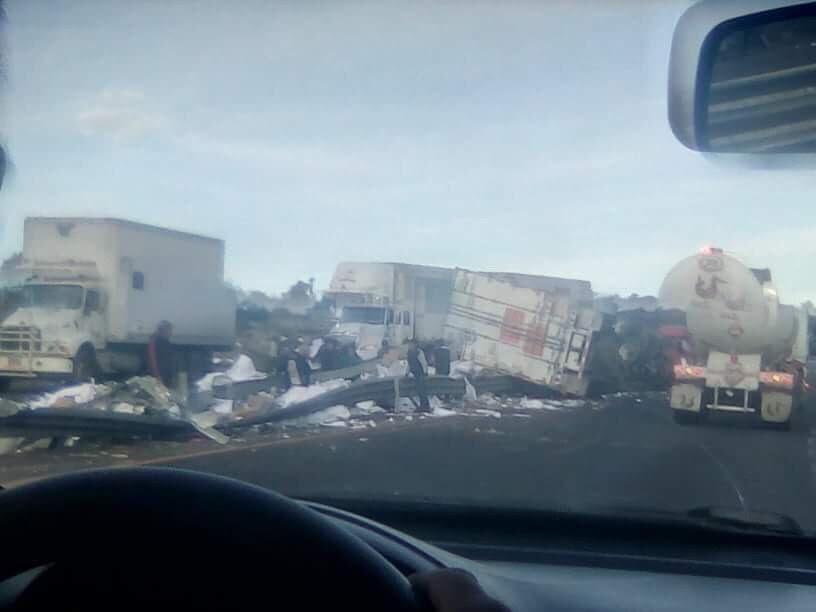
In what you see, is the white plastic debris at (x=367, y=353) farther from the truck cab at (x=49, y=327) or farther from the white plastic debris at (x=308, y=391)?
the truck cab at (x=49, y=327)

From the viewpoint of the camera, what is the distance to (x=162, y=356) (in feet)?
36.6

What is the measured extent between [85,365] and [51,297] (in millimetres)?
2154

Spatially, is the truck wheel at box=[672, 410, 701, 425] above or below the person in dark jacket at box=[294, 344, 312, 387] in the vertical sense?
below

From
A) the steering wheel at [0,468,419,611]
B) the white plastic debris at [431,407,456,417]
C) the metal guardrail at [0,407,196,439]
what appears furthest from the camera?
the white plastic debris at [431,407,456,417]

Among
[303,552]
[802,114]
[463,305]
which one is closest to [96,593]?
[303,552]

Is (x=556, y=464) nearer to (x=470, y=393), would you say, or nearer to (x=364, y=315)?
(x=470, y=393)

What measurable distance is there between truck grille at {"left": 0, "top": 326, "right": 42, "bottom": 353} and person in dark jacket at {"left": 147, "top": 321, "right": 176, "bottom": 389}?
3.45ft

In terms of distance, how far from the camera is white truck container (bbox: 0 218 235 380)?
31.0 ft

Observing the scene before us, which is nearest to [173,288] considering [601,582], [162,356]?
[162,356]

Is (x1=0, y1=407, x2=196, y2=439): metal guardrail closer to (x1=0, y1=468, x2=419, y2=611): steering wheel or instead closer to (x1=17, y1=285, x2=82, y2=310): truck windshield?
(x1=17, y1=285, x2=82, y2=310): truck windshield

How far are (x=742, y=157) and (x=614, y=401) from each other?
747cm

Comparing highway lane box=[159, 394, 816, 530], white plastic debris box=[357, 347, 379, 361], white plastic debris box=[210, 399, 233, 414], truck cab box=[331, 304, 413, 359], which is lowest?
highway lane box=[159, 394, 816, 530]

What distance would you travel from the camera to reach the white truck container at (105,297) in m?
9.46

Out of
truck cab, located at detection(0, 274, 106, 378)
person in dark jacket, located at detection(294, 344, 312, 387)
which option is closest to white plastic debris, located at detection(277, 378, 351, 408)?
person in dark jacket, located at detection(294, 344, 312, 387)
